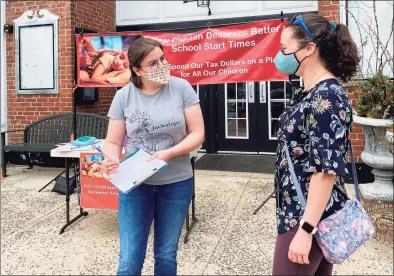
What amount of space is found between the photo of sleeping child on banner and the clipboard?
3.19m

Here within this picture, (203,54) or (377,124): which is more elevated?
(203,54)

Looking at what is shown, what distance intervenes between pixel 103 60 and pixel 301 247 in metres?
4.43

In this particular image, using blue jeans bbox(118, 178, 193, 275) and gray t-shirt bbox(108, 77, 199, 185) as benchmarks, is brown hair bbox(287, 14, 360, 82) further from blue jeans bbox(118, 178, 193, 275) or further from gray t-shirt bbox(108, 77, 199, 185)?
blue jeans bbox(118, 178, 193, 275)

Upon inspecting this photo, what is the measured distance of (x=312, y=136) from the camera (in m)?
1.41

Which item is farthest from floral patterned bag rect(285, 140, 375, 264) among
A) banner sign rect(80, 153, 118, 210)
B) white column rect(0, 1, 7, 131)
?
white column rect(0, 1, 7, 131)

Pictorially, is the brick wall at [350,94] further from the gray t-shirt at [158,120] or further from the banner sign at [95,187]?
the gray t-shirt at [158,120]

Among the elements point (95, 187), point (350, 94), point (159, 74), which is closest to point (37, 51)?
point (95, 187)

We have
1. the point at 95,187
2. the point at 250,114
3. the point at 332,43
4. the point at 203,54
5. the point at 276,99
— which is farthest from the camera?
the point at 250,114

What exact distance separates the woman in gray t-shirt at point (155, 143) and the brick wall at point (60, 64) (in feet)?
15.5

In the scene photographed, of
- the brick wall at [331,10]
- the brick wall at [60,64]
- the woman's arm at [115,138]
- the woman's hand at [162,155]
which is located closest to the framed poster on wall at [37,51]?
the brick wall at [60,64]

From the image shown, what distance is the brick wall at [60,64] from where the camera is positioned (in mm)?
6484

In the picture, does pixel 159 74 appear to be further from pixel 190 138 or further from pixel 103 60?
pixel 103 60

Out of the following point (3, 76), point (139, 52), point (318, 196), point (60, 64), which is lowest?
point (318, 196)

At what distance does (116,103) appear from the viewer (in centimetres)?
218
